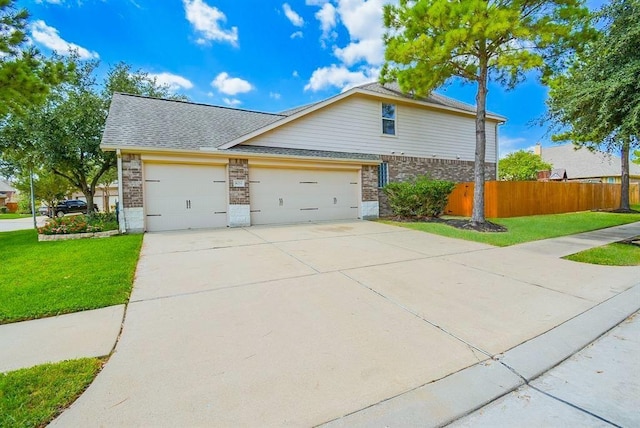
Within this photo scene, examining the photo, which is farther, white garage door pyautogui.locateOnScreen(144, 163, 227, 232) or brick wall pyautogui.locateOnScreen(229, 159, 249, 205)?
brick wall pyautogui.locateOnScreen(229, 159, 249, 205)

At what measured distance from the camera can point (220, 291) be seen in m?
4.12

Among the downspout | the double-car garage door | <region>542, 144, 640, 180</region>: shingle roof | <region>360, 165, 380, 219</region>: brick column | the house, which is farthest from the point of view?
<region>542, 144, 640, 180</region>: shingle roof

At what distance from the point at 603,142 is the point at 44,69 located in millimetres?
14535

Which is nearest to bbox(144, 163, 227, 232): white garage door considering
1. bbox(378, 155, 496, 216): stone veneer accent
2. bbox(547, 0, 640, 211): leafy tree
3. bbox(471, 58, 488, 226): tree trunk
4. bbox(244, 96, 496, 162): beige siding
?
bbox(244, 96, 496, 162): beige siding

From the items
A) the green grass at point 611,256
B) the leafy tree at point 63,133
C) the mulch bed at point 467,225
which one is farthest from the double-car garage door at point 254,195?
the green grass at point 611,256

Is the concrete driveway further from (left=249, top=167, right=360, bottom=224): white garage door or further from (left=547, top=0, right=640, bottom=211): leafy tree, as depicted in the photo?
(left=249, top=167, right=360, bottom=224): white garage door

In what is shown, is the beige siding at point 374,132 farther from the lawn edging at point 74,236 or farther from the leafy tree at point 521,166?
the leafy tree at point 521,166

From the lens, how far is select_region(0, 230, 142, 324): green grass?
355 centimetres

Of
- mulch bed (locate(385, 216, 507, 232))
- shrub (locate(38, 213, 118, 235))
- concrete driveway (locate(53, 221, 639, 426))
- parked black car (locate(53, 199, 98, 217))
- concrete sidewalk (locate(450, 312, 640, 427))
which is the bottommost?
concrete sidewalk (locate(450, 312, 640, 427))

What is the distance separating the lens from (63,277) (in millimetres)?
4652

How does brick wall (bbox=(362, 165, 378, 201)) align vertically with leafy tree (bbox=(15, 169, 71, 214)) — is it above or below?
below

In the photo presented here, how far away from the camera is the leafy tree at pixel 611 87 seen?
20.8ft

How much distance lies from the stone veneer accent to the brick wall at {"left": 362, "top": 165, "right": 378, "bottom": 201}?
0.62m

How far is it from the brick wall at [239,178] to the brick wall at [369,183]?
5089mm
